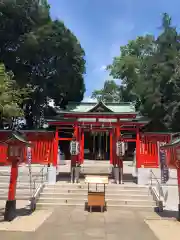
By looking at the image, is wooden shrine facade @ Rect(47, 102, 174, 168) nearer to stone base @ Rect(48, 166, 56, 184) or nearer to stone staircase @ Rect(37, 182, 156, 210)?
stone base @ Rect(48, 166, 56, 184)

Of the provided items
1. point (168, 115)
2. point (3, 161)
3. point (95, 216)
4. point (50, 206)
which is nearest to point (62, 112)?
point (3, 161)

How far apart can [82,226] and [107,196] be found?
4.39m

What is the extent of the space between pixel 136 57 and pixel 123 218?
29.3m

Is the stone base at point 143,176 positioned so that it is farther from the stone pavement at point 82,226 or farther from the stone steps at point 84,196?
the stone pavement at point 82,226

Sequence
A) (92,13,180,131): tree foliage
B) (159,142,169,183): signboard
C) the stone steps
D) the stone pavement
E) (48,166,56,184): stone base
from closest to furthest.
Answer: the stone pavement < (159,142,169,183): signboard < the stone steps < (48,166,56,184): stone base < (92,13,180,131): tree foliage

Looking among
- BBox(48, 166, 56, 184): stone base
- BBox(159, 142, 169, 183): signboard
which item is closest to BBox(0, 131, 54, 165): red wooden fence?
BBox(48, 166, 56, 184): stone base

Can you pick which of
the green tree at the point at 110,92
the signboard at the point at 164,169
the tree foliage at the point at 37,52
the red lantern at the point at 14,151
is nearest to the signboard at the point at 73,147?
the signboard at the point at 164,169

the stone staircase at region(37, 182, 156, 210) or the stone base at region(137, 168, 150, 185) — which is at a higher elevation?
the stone base at region(137, 168, 150, 185)

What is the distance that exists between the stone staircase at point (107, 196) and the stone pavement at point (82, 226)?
3.03 feet

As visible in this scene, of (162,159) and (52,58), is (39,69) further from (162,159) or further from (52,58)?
(162,159)

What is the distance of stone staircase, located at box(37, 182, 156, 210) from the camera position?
12.2m

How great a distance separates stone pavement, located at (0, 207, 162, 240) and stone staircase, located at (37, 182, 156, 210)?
0.92 m

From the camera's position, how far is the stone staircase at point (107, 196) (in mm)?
12219

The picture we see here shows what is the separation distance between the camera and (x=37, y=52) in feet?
90.2
